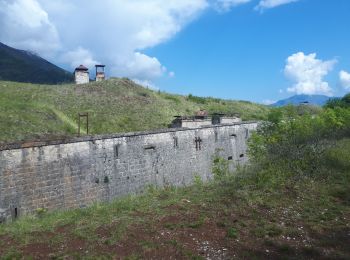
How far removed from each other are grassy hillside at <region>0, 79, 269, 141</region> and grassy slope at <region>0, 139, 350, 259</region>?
7.59 metres

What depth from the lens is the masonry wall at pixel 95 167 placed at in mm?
10305

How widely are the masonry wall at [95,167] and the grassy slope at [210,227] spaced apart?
3.00 ft

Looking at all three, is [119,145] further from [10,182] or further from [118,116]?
[118,116]

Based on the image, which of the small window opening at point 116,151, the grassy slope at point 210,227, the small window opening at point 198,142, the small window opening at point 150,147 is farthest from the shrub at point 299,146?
the small window opening at point 116,151

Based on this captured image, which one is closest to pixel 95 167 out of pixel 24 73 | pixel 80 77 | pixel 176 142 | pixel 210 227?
pixel 176 142

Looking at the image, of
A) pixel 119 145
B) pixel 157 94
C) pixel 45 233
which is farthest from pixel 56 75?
pixel 45 233

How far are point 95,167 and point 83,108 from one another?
12349 mm

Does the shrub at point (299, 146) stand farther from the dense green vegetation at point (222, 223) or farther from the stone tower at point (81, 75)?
the stone tower at point (81, 75)

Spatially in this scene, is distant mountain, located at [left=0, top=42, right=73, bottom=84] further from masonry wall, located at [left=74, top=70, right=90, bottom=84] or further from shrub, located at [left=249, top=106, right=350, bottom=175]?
shrub, located at [left=249, top=106, right=350, bottom=175]

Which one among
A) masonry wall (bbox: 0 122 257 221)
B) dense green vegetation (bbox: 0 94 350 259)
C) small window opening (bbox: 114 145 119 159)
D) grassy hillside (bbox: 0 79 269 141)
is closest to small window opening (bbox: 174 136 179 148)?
masonry wall (bbox: 0 122 257 221)

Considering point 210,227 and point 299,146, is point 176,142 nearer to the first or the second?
point 299,146

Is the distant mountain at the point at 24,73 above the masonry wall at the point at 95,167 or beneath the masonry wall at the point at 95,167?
above

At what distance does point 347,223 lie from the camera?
775cm

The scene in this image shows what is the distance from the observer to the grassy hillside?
17.1m
